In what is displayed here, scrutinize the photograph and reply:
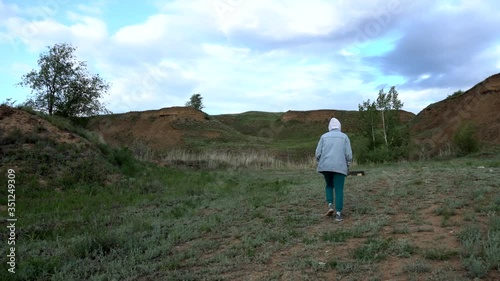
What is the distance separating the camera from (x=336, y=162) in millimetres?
7617

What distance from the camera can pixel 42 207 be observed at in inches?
396

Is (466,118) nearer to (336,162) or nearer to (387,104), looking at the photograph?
(387,104)

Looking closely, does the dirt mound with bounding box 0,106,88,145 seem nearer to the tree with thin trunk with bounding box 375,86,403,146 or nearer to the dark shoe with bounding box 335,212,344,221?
the dark shoe with bounding box 335,212,344,221

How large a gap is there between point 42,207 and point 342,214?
23.7 ft

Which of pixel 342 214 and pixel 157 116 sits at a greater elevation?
pixel 157 116

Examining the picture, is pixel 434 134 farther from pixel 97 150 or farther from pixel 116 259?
pixel 116 259

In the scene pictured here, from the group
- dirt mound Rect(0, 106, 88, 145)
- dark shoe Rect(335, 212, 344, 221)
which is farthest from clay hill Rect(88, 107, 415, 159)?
dark shoe Rect(335, 212, 344, 221)

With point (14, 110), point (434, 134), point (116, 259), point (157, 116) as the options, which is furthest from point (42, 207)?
point (157, 116)

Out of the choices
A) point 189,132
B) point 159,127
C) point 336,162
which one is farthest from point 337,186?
point 159,127

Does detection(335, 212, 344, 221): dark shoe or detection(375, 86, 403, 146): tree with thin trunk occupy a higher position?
detection(375, 86, 403, 146): tree with thin trunk

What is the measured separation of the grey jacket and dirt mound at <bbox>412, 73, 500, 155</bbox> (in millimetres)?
29226

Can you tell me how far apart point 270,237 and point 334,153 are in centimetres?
222

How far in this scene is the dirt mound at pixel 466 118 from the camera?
34.9 m

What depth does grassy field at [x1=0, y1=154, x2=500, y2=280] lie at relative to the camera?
15.6ft
